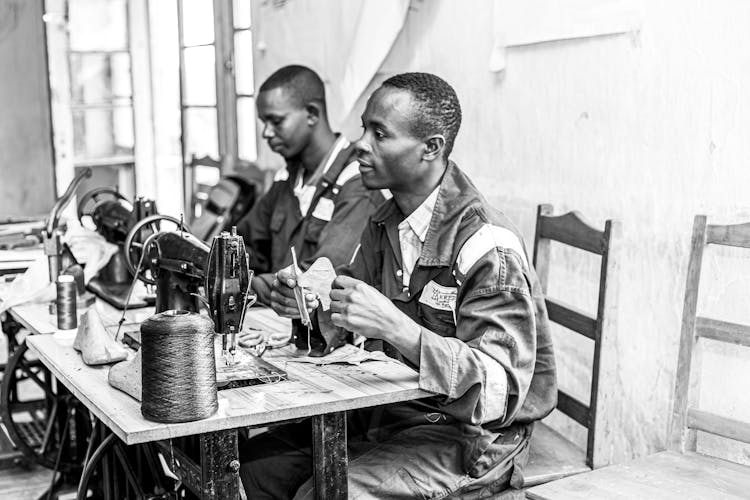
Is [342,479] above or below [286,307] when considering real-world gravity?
below

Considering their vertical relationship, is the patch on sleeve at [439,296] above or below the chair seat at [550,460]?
above

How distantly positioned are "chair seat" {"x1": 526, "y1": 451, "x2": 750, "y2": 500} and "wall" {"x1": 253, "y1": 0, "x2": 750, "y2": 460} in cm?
24

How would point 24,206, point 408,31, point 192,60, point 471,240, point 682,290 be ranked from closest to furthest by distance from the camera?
point 471,240 < point 682,290 < point 408,31 < point 192,60 < point 24,206

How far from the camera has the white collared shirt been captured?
249 cm

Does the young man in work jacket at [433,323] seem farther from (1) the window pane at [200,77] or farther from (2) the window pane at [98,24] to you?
(2) the window pane at [98,24]

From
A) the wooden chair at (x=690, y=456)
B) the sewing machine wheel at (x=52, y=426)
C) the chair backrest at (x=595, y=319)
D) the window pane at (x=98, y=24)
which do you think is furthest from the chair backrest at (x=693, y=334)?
the window pane at (x=98, y=24)

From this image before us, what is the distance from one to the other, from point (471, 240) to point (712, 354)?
2.42 ft

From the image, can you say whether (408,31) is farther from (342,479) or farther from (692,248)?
(342,479)

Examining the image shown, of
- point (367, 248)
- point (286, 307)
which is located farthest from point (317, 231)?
point (286, 307)

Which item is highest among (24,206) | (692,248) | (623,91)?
(623,91)

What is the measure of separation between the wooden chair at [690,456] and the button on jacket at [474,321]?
21cm

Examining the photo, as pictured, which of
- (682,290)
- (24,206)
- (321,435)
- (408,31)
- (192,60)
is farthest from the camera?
(24,206)

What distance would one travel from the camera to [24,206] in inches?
271

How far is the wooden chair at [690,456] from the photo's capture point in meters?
2.19
